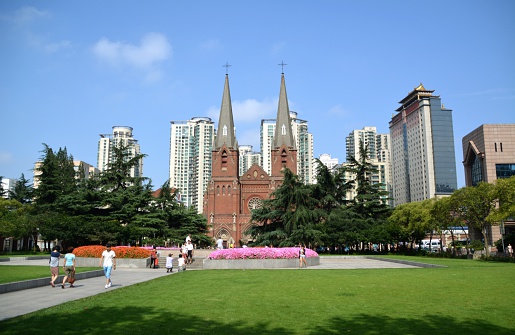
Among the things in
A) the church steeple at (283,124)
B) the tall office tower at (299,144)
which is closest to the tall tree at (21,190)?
the church steeple at (283,124)

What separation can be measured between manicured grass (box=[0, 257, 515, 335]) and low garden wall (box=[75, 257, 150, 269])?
39.4 ft

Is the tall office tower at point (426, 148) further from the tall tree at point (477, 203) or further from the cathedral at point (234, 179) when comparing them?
the tall tree at point (477, 203)

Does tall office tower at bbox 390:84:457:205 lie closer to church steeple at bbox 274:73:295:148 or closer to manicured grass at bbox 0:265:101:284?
church steeple at bbox 274:73:295:148

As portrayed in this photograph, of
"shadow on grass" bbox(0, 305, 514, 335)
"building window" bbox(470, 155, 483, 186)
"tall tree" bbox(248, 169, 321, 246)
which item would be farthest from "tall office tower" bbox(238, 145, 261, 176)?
"shadow on grass" bbox(0, 305, 514, 335)

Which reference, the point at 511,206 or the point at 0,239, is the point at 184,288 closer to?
the point at 511,206

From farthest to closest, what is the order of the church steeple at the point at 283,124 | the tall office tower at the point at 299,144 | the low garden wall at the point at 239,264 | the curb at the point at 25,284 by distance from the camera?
1. the tall office tower at the point at 299,144
2. the church steeple at the point at 283,124
3. the low garden wall at the point at 239,264
4. the curb at the point at 25,284

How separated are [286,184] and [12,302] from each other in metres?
32.4

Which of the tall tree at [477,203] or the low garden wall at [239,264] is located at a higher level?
the tall tree at [477,203]

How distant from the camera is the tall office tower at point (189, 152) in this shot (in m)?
135

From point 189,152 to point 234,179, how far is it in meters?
75.4

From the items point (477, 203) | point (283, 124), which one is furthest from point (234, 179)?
point (477, 203)

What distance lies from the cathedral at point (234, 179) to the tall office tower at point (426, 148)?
60038 millimetres

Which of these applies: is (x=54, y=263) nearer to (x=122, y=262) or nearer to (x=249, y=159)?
(x=122, y=262)

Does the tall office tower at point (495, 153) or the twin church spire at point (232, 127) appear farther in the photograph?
the twin church spire at point (232, 127)
